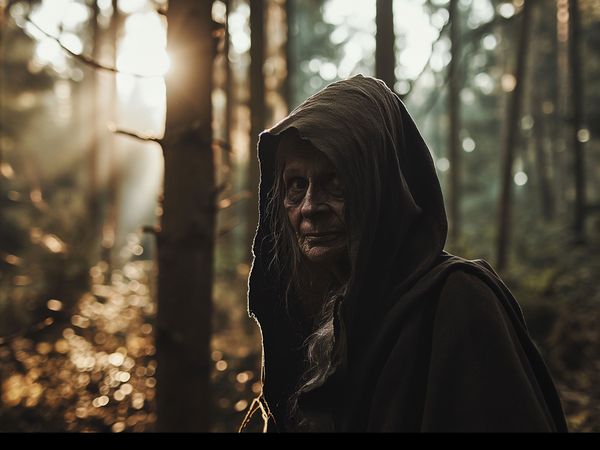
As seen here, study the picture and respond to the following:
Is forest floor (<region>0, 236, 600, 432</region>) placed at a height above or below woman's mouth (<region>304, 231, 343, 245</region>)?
below

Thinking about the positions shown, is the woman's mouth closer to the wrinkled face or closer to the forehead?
the wrinkled face

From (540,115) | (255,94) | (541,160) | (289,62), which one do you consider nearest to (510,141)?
(289,62)

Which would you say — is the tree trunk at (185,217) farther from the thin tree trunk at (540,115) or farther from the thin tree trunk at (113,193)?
the thin tree trunk at (540,115)

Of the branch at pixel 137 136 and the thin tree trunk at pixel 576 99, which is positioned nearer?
the branch at pixel 137 136

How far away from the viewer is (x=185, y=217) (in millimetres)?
4312

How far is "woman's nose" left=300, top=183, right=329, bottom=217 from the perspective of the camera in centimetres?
196

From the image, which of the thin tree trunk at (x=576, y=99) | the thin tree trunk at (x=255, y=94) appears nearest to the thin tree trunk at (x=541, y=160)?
the thin tree trunk at (x=576, y=99)

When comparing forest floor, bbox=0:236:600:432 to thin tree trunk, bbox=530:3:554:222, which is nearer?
forest floor, bbox=0:236:600:432

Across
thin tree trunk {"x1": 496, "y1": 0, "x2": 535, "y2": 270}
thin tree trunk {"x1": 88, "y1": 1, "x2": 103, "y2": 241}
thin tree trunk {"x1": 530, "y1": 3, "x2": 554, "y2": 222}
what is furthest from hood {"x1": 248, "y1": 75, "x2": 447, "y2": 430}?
thin tree trunk {"x1": 530, "y1": 3, "x2": 554, "y2": 222}

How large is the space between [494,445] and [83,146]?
31.7 meters

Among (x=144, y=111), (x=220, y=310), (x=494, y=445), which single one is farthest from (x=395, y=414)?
(x=144, y=111)

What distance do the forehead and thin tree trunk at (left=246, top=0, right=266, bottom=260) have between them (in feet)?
25.0

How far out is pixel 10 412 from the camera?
7.71m

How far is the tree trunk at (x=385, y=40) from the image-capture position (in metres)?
5.79
